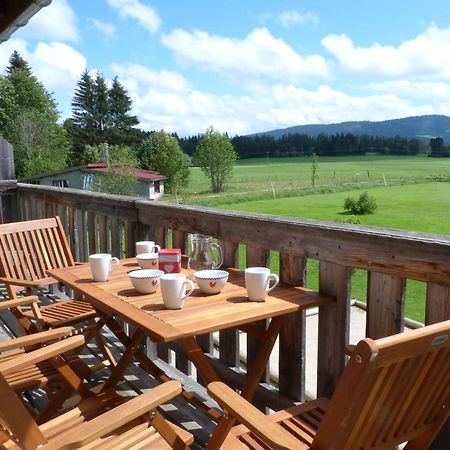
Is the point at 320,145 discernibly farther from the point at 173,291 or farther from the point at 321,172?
the point at 173,291

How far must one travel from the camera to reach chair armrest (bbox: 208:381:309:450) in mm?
1287

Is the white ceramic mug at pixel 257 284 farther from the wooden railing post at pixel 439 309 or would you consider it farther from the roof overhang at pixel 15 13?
the roof overhang at pixel 15 13

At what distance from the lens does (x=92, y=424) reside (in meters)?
1.38

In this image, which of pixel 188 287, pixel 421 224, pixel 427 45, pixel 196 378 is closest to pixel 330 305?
pixel 188 287

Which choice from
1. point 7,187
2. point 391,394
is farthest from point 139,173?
point 391,394

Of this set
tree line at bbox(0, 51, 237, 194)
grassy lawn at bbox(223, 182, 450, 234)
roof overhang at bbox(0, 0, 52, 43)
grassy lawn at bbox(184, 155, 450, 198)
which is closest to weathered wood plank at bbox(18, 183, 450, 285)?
roof overhang at bbox(0, 0, 52, 43)

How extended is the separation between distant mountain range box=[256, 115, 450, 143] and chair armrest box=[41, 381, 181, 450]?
154 m

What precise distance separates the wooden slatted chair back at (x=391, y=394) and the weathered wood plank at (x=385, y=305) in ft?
1.48

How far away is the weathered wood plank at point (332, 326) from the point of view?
7.00 feet

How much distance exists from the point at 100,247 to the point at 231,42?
156 m

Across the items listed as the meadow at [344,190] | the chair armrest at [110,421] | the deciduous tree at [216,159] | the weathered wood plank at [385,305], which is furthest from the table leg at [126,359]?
the deciduous tree at [216,159]

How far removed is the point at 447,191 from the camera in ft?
212

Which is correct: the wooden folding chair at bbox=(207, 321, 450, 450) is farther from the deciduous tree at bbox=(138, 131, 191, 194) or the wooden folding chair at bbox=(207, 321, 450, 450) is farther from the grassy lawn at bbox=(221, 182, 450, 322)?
the deciduous tree at bbox=(138, 131, 191, 194)

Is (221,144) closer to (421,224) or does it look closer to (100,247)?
(421,224)
